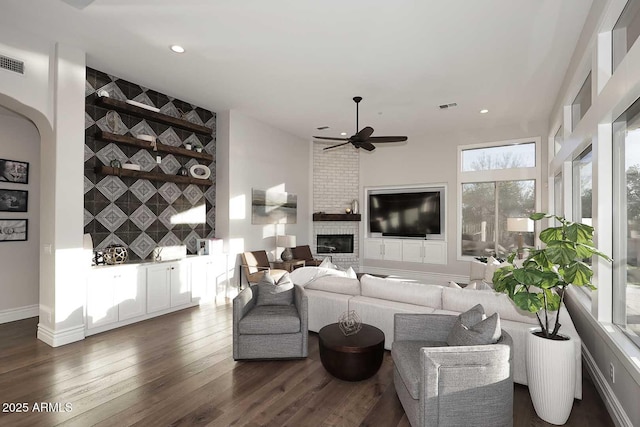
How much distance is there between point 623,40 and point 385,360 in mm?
3447

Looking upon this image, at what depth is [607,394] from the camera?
2574mm

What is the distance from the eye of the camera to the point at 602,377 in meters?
2.71

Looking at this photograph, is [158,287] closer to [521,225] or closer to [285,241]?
[285,241]

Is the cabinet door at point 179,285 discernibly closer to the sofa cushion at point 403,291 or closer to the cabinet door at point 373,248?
the sofa cushion at point 403,291

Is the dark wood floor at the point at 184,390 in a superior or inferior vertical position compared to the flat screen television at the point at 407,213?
inferior

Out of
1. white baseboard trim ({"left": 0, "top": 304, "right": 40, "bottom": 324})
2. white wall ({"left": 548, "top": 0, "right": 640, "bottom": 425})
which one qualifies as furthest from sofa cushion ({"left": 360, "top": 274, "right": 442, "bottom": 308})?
white baseboard trim ({"left": 0, "top": 304, "right": 40, "bottom": 324})

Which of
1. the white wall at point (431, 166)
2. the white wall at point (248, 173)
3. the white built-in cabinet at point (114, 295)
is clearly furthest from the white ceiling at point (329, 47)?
the white built-in cabinet at point (114, 295)

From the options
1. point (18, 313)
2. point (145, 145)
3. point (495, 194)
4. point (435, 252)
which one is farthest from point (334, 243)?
point (18, 313)

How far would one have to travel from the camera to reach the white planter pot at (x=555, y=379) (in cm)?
237

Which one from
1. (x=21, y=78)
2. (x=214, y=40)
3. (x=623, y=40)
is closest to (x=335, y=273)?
(x=214, y=40)

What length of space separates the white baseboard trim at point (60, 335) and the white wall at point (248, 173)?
8.53 ft

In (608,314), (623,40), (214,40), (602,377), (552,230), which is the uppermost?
(214,40)

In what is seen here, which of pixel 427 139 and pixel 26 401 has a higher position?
pixel 427 139

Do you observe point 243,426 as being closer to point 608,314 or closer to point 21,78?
point 608,314
